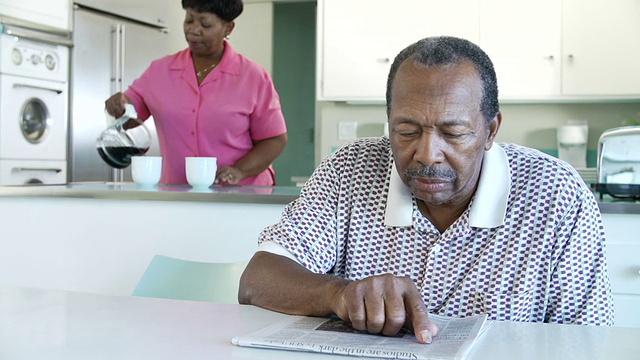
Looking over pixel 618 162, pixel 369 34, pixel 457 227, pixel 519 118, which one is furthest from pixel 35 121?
pixel 457 227

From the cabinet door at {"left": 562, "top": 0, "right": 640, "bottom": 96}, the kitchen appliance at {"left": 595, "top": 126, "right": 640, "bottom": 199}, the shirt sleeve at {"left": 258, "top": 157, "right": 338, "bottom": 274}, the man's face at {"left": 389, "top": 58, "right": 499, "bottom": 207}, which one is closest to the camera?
the man's face at {"left": 389, "top": 58, "right": 499, "bottom": 207}

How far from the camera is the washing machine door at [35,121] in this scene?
13.6ft

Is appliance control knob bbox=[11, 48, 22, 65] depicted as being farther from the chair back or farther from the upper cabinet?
the chair back

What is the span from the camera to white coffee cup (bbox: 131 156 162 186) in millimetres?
2539

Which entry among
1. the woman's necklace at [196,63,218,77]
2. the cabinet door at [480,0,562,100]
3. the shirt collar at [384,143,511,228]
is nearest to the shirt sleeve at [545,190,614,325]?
the shirt collar at [384,143,511,228]

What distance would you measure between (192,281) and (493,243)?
2.27ft

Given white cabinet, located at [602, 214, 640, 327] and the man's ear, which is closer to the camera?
the man's ear

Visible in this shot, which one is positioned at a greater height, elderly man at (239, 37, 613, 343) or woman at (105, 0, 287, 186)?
woman at (105, 0, 287, 186)

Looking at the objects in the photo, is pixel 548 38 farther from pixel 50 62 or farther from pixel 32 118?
pixel 32 118

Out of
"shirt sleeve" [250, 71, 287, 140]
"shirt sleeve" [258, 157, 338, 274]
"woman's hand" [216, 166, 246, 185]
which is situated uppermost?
"shirt sleeve" [250, 71, 287, 140]

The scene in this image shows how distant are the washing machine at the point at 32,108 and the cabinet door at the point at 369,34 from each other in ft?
4.79

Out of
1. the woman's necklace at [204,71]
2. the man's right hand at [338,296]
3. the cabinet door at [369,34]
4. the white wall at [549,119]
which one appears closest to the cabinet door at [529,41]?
the cabinet door at [369,34]

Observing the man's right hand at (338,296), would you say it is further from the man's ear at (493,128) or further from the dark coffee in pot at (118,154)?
the dark coffee in pot at (118,154)

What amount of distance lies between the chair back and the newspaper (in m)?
0.55
